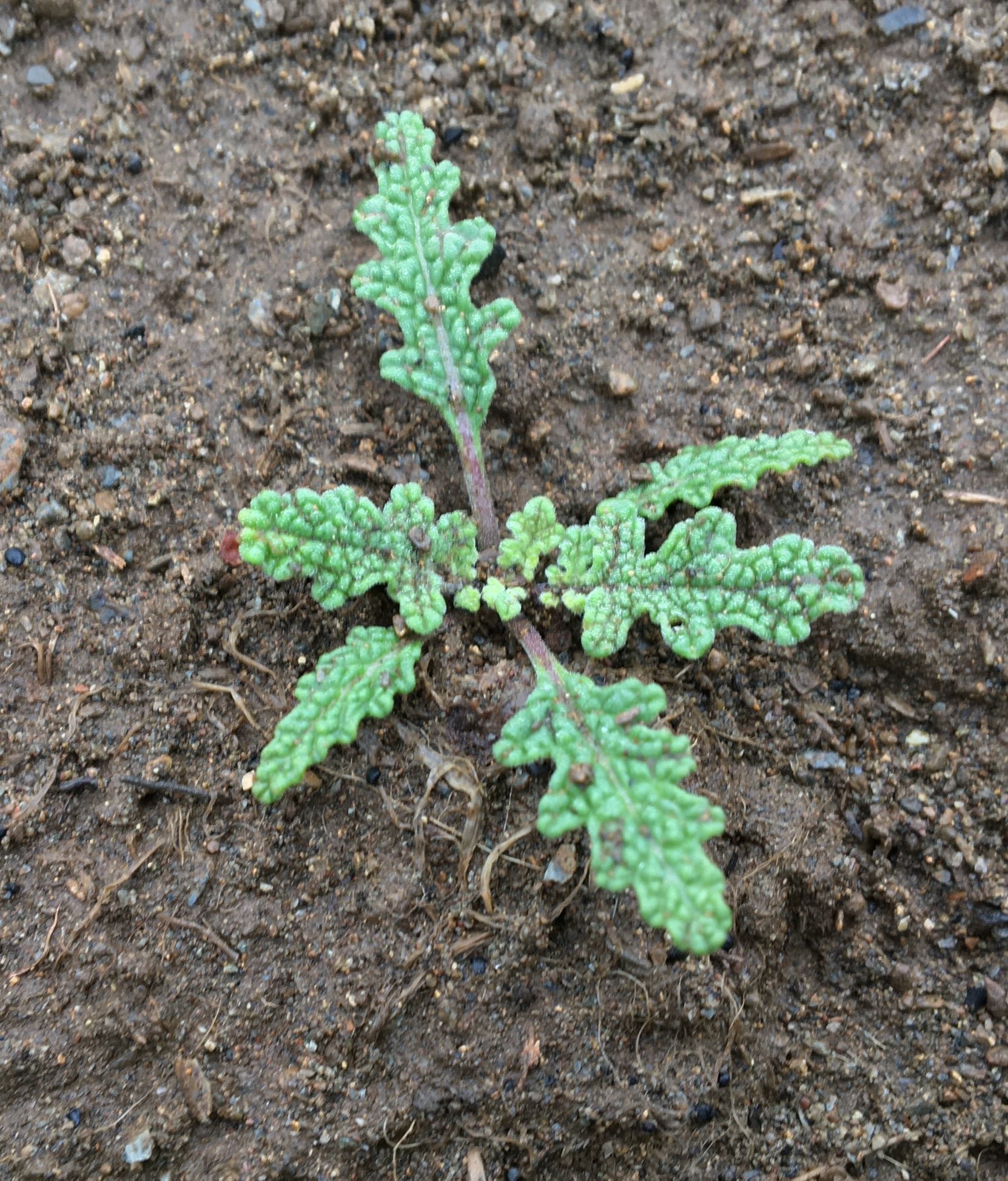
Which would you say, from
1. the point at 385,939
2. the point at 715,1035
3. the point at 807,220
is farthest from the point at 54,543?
the point at 807,220

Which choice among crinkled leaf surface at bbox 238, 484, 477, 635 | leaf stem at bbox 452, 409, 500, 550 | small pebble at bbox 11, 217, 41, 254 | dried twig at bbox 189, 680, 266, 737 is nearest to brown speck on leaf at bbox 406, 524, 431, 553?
crinkled leaf surface at bbox 238, 484, 477, 635

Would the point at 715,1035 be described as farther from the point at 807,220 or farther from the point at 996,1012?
the point at 807,220

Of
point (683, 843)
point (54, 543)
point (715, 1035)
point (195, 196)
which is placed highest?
point (195, 196)

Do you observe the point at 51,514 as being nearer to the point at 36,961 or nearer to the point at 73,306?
the point at 73,306

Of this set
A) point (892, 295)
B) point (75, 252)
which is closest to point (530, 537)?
point (892, 295)

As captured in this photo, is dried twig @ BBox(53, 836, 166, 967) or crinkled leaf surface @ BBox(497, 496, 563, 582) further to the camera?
crinkled leaf surface @ BBox(497, 496, 563, 582)

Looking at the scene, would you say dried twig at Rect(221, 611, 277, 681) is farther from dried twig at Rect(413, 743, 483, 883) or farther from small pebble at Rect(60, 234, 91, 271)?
small pebble at Rect(60, 234, 91, 271)

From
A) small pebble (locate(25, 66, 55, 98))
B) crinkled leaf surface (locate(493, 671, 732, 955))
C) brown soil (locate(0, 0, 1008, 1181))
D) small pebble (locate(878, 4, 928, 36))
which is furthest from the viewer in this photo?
small pebble (locate(878, 4, 928, 36))
